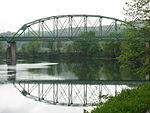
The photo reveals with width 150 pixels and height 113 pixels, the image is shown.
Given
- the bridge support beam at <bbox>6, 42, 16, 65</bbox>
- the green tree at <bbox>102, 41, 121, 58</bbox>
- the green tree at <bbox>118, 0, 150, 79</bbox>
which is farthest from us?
the green tree at <bbox>102, 41, 121, 58</bbox>

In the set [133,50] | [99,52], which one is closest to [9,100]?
[133,50]

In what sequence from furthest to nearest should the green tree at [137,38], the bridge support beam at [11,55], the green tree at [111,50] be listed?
1. the green tree at [111,50]
2. the bridge support beam at [11,55]
3. the green tree at [137,38]

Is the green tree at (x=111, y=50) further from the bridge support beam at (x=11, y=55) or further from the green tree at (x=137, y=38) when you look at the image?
the green tree at (x=137, y=38)

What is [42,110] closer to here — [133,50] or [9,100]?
[9,100]

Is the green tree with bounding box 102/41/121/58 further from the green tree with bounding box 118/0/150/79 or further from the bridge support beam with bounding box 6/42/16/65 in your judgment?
the green tree with bounding box 118/0/150/79

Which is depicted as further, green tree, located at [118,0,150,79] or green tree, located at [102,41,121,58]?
green tree, located at [102,41,121,58]

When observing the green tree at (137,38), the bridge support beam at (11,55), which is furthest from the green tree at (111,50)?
the green tree at (137,38)

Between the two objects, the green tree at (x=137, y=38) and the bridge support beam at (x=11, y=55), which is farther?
the bridge support beam at (x=11, y=55)

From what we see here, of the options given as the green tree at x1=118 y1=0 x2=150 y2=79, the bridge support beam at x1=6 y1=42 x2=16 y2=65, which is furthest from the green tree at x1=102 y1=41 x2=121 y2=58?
the green tree at x1=118 y1=0 x2=150 y2=79

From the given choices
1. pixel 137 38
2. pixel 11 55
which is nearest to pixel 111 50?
pixel 11 55

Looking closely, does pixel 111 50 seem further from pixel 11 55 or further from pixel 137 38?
pixel 137 38

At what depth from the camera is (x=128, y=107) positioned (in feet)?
35.7

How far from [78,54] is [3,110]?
110 metres

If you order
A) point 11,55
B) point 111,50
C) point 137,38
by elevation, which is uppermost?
point 137,38
